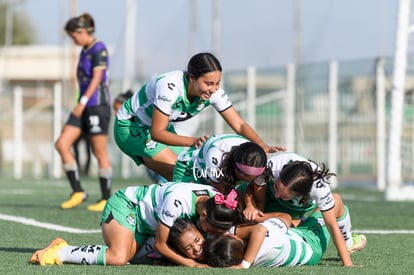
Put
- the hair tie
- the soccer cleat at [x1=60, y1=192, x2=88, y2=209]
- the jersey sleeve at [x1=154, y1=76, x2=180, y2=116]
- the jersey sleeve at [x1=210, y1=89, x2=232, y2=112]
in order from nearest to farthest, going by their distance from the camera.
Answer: the hair tie → the jersey sleeve at [x1=154, y1=76, x2=180, y2=116] → the jersey sleeve at [x1=210, y1=89, x2=232, y2=112] → the soccer cleat at [x1=60, y1=192, x2=88, y2=209]

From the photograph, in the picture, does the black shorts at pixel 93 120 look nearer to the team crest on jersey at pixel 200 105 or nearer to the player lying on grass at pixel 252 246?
the team crest on jersey at pixel 200 105

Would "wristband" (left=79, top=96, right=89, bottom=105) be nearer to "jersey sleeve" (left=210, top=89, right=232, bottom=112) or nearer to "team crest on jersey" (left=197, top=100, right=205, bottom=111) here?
"jersey sleeve" (left=210, top=89, right=232, bottom=112)

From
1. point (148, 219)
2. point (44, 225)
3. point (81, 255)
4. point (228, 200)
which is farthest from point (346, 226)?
point (44, 225)

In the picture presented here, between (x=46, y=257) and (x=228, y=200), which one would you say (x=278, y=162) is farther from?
(x=46, y=257)

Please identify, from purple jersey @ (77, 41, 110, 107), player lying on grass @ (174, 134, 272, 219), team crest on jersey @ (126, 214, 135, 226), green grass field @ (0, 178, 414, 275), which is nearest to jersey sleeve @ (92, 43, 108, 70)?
purple jersey @ (77, 41, 110, 107)

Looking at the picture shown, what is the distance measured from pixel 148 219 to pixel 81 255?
503 mm

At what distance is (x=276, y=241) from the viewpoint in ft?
22.7

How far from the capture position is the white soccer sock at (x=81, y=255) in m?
7.01

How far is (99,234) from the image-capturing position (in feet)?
29.9

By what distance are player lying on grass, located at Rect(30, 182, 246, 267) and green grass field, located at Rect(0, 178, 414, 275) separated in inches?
5.4

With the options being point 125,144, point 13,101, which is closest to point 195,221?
point 125,144

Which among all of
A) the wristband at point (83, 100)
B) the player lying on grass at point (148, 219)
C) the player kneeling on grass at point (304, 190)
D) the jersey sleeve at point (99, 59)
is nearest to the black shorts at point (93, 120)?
the wristband at point (83, 100)

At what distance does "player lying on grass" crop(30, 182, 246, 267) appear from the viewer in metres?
6.70

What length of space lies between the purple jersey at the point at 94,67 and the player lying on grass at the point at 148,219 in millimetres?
4788
